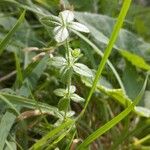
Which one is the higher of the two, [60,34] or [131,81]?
[60,34]

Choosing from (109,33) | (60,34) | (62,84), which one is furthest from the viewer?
(109,33)

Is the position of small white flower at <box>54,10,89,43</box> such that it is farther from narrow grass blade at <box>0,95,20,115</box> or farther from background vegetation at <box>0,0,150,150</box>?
narrow grass blade at <box>0,95,20,115</box>

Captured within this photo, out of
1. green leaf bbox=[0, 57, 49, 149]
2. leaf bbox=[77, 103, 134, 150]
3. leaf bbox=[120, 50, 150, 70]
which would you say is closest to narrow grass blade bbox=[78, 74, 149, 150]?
leaf bbox=[77, 103, 134, 150]

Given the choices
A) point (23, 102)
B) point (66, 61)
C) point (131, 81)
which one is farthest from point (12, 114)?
point (131, 81)

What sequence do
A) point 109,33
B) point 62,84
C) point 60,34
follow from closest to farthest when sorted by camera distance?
point 60,34
point 62,84
point 109,33

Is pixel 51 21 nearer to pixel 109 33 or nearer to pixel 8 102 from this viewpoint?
pixel 8 102

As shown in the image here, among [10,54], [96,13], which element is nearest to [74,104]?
[10,54]
